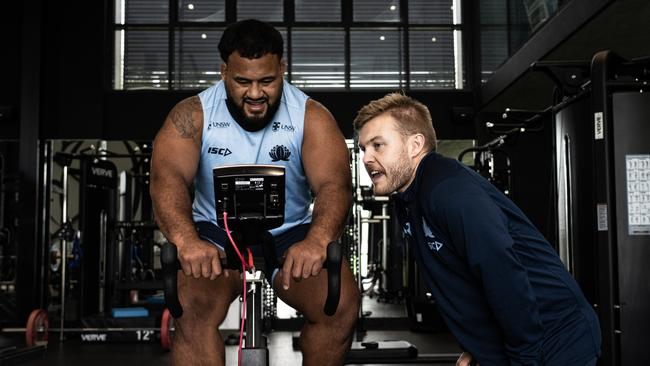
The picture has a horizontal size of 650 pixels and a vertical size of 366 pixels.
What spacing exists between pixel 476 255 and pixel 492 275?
0.19ft

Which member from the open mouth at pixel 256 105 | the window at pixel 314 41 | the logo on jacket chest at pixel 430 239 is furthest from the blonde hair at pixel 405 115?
the window at pixel 314 41

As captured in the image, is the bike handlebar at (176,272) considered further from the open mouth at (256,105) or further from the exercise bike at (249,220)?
the open mouth at (256,105)

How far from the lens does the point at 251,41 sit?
2.20m

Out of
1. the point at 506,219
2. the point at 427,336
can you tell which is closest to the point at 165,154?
the point at 506,219

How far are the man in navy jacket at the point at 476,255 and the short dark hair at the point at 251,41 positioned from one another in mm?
378

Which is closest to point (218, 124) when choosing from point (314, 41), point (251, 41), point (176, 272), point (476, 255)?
point (251, 41)

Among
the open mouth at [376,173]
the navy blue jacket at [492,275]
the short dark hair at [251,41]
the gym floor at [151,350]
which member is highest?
the short dark hair at [251,41]

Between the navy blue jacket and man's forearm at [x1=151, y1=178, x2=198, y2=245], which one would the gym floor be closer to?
man's forearm at [x1=151, y1=178, x2=198, y2=245]

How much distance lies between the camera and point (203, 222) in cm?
255

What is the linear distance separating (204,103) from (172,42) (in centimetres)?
573

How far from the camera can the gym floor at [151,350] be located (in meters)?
5.05

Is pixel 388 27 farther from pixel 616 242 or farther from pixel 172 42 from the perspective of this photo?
pixel 616 242

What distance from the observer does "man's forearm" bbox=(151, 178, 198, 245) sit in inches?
80.0

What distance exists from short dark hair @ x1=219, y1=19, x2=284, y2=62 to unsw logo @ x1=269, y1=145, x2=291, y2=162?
0.34 metres
